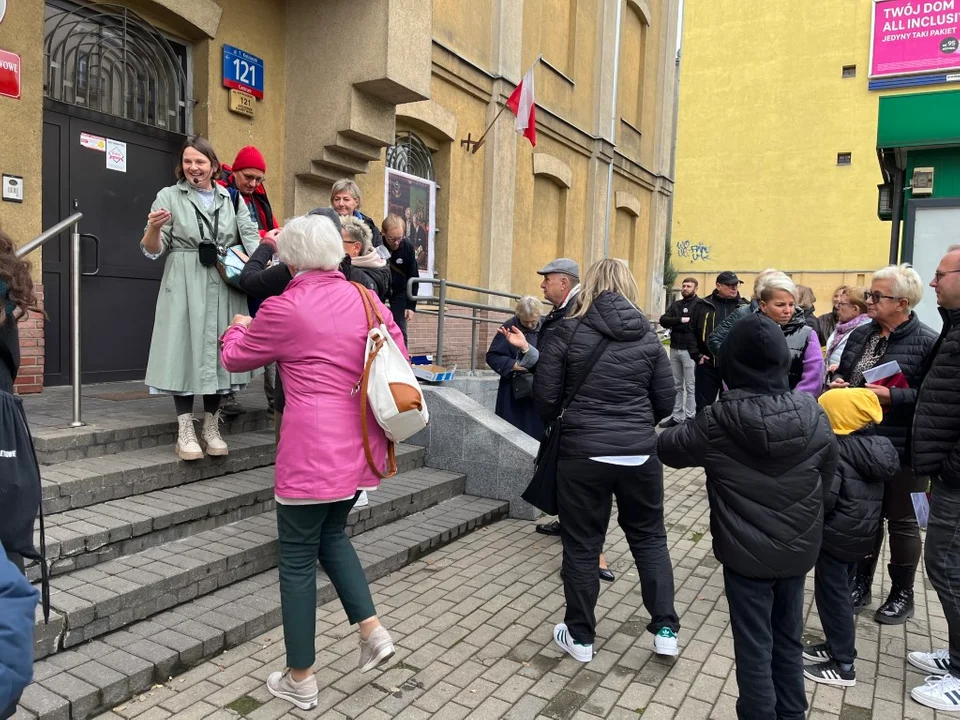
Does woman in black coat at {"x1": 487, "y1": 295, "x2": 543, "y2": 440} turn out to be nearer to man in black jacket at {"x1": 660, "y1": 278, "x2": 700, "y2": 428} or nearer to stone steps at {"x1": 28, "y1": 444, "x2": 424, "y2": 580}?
stone steps at {"x1": 28, "y1": 444, "x2": 424, "y2": 580}

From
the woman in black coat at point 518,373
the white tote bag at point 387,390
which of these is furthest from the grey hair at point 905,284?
the white tote bag at point 387,390

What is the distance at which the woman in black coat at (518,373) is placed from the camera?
208 inches

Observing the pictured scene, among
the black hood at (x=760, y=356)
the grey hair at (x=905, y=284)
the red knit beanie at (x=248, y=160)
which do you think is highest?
the red knit beanie at (x=248, y=160)

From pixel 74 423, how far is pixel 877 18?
3165cm

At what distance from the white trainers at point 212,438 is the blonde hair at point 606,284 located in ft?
7.53

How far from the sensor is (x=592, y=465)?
3.34 meters

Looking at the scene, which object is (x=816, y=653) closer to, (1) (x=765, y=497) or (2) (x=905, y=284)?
(1) (x=765, y=497)

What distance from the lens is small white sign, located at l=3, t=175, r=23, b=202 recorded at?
17.0ft

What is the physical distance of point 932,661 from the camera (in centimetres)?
341

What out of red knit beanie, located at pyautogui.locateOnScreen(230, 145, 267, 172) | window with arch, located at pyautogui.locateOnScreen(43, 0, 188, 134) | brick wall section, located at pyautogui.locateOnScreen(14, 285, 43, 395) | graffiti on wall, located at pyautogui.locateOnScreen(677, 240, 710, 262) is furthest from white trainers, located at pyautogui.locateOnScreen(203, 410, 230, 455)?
graffiti on wall, located at pyautogui.locateOnScreen(677, 240, 710, 262)

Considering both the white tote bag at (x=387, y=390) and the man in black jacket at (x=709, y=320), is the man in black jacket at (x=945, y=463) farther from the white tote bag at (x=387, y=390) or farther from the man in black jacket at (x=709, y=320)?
the man in black jacket at (x=709, y=320)

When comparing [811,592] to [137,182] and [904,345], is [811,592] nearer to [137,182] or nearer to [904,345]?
[904,345]

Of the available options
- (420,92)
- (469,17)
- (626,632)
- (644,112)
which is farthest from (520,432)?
(644,112)

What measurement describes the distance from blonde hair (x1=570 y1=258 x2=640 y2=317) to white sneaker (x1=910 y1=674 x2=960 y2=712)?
83.3 inches
